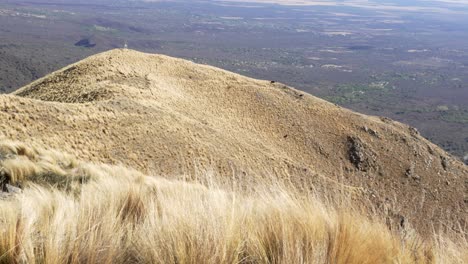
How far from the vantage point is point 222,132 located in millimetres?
22094

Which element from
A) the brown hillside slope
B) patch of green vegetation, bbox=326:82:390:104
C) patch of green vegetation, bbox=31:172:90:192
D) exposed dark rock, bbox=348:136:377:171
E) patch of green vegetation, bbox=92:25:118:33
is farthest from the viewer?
patch of green vegetation, bbox=92:25:118:33

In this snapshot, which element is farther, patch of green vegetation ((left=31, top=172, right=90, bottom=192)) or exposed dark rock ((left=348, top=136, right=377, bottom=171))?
exposed dark rock ((left=348, top=136, right=377, bottom=171))

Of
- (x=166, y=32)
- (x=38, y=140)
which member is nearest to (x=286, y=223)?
(x=38, y=140)

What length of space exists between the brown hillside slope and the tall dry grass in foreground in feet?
27.2

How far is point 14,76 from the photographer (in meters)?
82.7

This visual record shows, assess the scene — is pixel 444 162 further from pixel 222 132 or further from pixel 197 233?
pixel 197 233

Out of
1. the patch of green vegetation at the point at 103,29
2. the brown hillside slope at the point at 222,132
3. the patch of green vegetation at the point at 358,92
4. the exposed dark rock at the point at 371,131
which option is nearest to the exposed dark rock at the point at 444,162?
the brown hillside slope at the point at 222,132

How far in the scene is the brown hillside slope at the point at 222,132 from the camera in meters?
15.8

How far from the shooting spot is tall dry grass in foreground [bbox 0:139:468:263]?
171 inches

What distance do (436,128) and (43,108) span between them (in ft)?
270

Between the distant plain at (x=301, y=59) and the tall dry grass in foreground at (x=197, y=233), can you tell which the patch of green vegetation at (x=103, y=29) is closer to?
the distant plain at (x=301, y=59)

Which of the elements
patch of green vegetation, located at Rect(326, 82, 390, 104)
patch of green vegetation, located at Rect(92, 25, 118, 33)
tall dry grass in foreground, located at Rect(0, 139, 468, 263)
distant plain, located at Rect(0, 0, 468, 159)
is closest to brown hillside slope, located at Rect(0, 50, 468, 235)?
tall dry grass in foreground, located at Rect(0, 139, 468, 263)

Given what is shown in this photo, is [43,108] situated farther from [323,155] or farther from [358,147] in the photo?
[358,147]

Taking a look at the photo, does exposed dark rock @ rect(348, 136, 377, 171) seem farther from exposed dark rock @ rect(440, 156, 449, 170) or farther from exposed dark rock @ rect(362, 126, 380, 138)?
exposed dark rock @ rect(440, 156, 449, 170)
